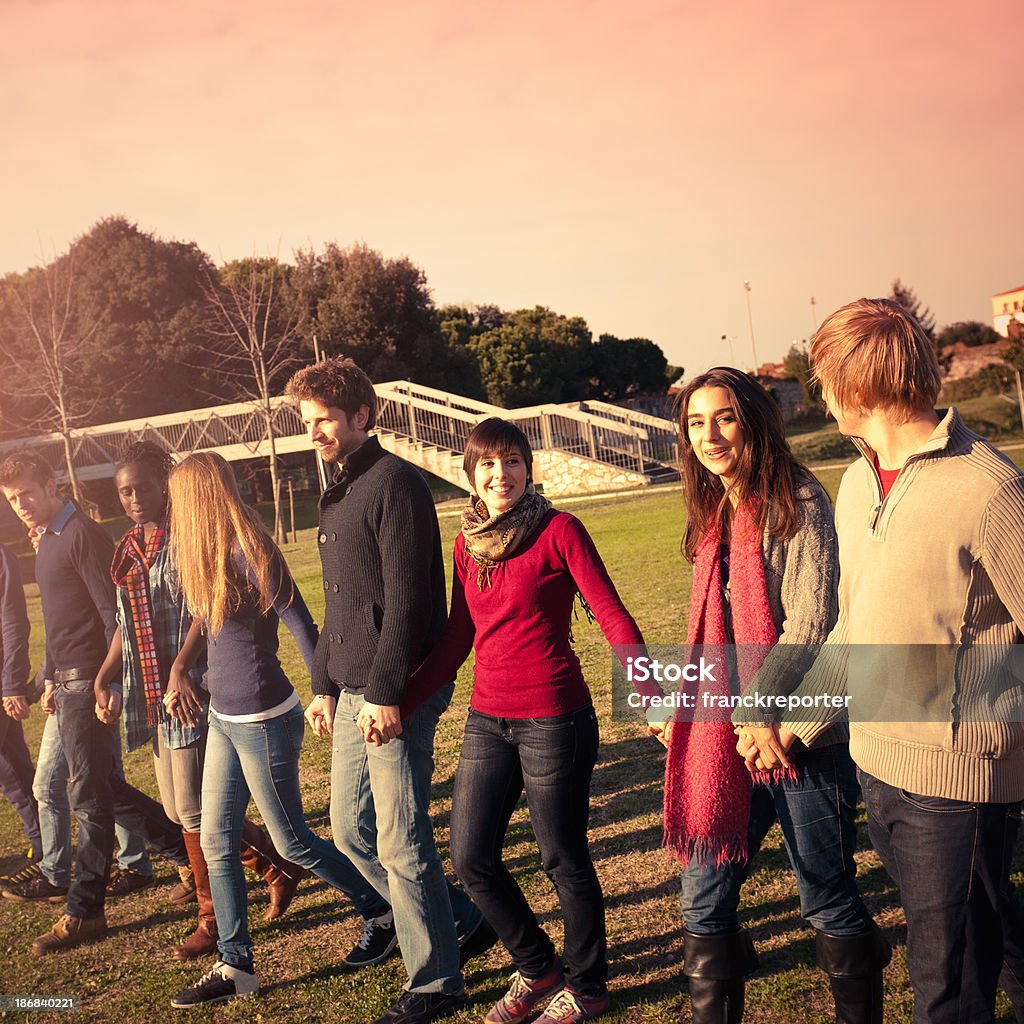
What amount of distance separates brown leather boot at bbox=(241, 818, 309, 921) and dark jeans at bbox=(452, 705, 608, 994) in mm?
1562

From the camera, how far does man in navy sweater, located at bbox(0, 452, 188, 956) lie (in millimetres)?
4578

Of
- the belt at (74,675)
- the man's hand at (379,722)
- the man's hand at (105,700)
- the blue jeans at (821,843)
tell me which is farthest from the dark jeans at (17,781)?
the blue jeans at (821,843)

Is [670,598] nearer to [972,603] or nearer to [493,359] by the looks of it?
[972,603]

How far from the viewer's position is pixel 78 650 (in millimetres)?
4711

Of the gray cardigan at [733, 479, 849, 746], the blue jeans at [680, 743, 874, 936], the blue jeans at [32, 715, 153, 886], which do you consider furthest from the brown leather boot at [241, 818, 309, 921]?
the gray cardigan at [733, 479, 849, 746]

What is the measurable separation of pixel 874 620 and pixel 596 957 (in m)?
1.67

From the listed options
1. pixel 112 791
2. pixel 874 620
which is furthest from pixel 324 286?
pixel 874 620

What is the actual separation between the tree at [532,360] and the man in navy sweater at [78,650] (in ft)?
140

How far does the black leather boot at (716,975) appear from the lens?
2820mm

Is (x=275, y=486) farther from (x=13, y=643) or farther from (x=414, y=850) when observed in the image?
(x=414, y=850)

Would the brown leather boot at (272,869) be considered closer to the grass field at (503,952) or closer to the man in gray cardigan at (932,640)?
the grass field at (503,952)

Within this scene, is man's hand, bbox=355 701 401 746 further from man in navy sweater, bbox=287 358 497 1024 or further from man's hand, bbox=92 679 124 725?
man's hand, bbox=92 679 124 725

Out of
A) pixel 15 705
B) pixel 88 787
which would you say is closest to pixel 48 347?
pixel 15 705

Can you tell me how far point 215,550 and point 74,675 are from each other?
130cm
